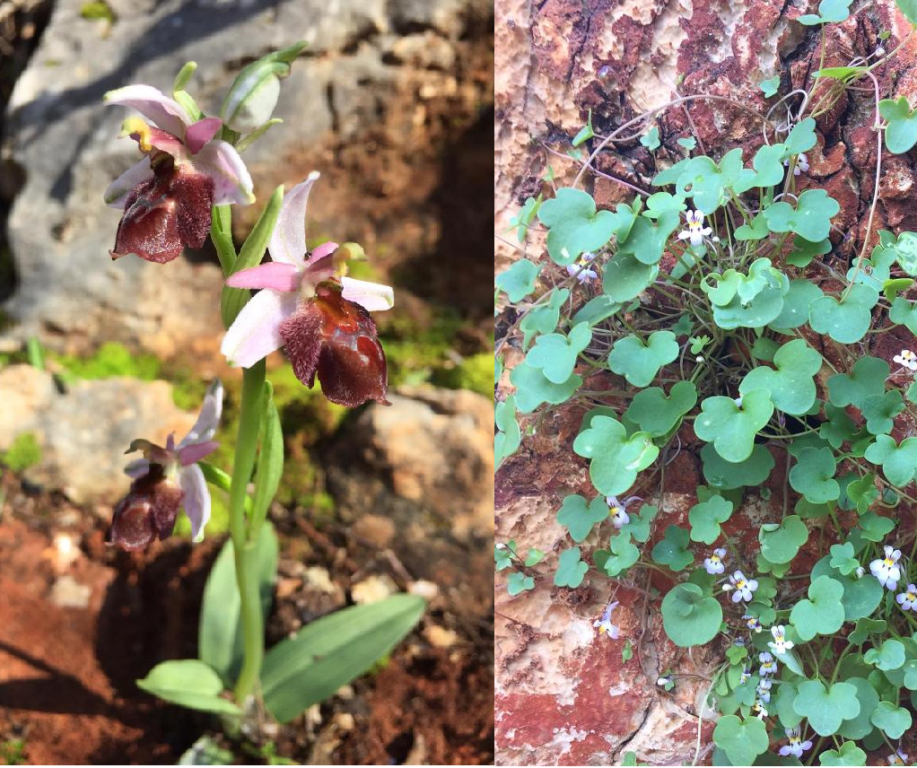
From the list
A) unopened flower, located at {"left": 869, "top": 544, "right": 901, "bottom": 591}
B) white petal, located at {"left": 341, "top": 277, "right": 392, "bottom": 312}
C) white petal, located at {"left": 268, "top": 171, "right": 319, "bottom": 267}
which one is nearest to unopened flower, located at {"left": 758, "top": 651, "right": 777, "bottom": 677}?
unopened flower, located at {"left": 869, "top": 544, "right": 901, "bottom": 591}

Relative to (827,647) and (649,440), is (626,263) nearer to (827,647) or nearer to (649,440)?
(649,440)

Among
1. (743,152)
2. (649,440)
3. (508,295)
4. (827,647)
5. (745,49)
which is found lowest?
(827,647)

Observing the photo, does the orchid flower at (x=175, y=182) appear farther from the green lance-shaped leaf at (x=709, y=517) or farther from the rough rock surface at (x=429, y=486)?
the rough rock surface at (x=429, y=486)

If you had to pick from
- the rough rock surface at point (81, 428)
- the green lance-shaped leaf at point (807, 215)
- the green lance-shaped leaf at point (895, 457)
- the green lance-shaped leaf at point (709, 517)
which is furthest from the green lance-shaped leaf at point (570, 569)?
the rough rock surface at point (81, 428)

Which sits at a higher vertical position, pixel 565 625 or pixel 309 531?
pixel 565 625


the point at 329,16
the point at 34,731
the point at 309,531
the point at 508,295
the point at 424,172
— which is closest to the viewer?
the point at 508,295

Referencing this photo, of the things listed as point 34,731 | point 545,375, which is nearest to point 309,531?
point 34,731

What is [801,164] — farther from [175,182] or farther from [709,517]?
[175,182]
